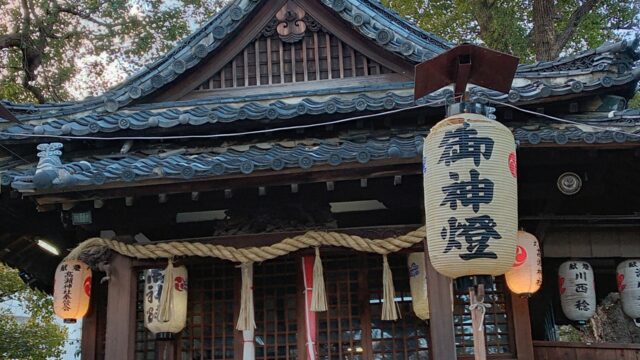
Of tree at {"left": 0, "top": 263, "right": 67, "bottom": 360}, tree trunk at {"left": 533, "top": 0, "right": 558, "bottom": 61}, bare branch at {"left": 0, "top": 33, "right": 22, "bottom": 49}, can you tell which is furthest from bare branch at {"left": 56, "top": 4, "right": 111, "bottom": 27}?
tree trunk at {"left": 533, "top": 0, "right": 558, "bottom": 61}

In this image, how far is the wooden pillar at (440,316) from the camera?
6.65 meters

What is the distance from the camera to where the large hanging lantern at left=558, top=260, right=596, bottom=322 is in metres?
8.08

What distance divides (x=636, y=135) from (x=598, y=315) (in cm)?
1292

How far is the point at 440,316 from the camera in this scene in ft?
22.1

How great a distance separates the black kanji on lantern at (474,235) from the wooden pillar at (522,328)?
2.20 m

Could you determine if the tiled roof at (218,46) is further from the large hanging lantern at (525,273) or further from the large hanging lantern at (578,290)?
the large hanging lantern at (578,290)

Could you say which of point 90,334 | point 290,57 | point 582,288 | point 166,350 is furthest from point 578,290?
point 90,334

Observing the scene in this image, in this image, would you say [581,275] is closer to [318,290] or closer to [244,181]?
[318,290]

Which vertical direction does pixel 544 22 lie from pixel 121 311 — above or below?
above

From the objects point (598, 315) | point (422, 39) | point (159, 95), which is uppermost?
point (422, 39)

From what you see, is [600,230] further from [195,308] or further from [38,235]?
[38,235]

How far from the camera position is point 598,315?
1786 centimetres

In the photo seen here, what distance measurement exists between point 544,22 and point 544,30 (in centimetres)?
23

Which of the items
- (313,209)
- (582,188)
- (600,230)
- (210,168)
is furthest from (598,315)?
(210,168)
